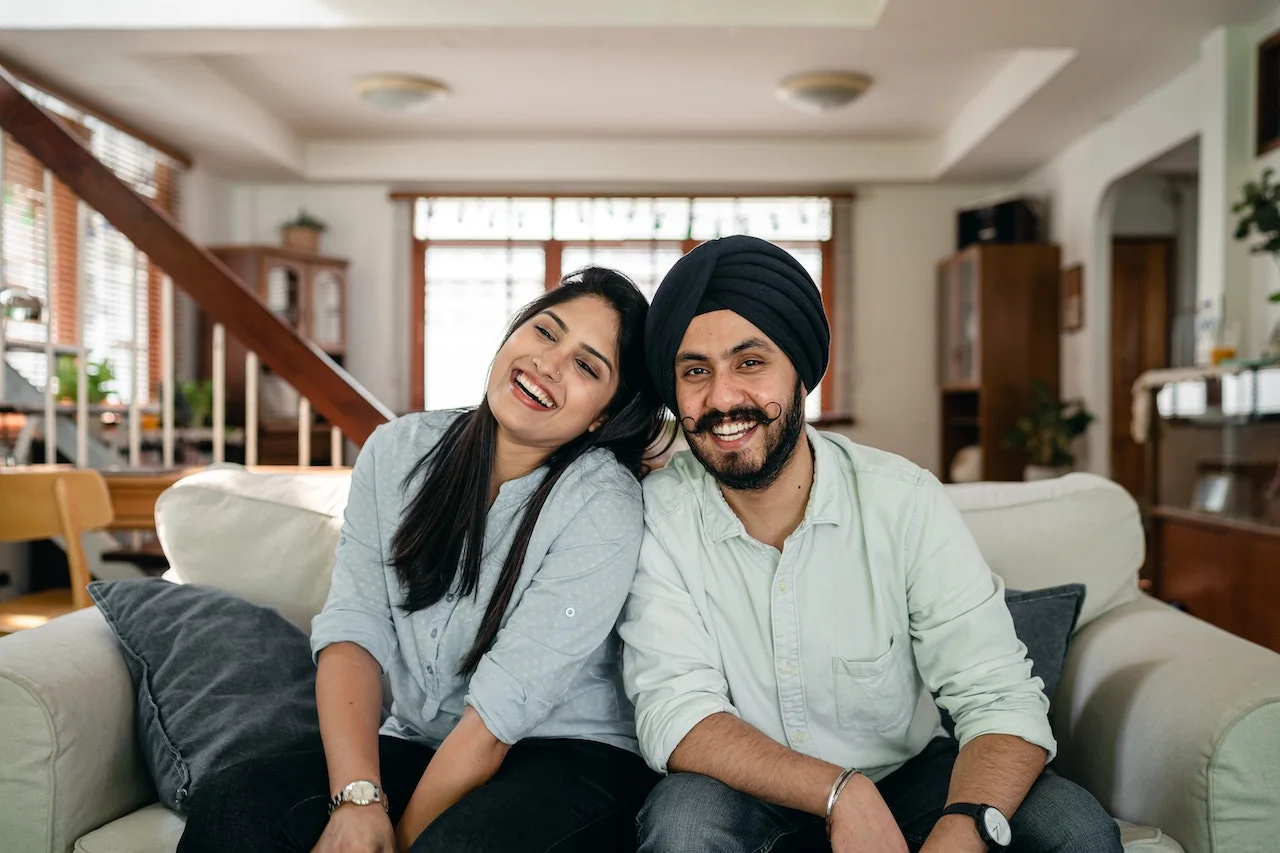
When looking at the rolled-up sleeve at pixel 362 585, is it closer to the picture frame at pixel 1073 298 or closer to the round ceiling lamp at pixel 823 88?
the round ceiling lamp at pixel 823 88

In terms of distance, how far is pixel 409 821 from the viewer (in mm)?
1338

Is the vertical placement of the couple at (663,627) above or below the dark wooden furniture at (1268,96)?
below

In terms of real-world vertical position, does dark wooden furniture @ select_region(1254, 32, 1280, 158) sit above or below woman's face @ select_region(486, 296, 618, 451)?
above

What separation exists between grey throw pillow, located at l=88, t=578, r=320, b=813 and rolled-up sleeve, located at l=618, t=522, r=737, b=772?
0.52 m

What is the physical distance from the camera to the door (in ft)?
22.9

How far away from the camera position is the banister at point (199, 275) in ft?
8.36

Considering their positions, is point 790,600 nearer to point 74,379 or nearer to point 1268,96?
point 1268,96

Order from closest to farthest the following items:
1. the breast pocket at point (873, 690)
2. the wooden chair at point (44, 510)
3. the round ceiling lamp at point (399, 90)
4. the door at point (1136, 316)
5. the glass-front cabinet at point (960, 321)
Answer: the breast pocket at point (873, 690) → the wooden chair at point (44, 510) → the round ceiling lamp at point (399, 90) → the glass-front cabinet at point (960, 321) → the door at point (1136, 316)

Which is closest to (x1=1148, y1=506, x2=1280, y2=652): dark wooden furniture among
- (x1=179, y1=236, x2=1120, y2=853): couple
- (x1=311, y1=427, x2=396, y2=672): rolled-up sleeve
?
(x1=179, y1=236, x2=1120, y2=853): couple

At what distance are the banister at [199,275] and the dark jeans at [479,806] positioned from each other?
1.26 metres

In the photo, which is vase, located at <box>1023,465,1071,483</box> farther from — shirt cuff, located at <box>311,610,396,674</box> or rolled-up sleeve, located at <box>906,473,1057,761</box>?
shirt cuff, located at <box>311,610,396,674</box>

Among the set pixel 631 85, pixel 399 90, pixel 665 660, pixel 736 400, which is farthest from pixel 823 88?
pixel 665 660

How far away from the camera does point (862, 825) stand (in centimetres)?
123

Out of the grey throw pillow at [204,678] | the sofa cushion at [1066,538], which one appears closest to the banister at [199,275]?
the grey throw pillow at [204,678]
